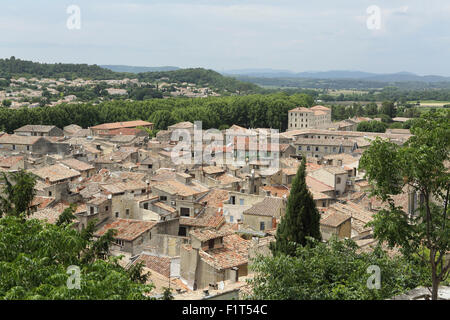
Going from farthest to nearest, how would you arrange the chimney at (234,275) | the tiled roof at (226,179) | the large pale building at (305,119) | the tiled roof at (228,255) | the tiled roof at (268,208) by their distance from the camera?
the large pale building at (305,119) → the tiled roof at (226,179) → the tiled roof at (268,208) → the tiled roof at (228,255) → the chimney at (234,275)

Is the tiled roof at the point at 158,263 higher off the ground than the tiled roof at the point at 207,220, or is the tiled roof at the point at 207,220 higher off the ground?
the tiled roof at the point at 158,263

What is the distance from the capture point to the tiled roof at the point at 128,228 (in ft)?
70.5

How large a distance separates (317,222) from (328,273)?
23.5 ft

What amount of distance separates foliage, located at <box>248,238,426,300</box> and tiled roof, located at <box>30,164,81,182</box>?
24.7 metres

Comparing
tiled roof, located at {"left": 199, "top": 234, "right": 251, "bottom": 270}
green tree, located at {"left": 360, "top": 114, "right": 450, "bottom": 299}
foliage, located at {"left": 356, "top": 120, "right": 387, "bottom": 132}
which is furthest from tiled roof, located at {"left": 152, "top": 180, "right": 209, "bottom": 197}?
foliage, located at {"left": 356, "top": 120, "right": 387, "bottom": 132}

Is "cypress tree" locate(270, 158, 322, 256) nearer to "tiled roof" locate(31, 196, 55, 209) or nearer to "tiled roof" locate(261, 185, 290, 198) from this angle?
"tiled roof" locate(261, 185, 290, 198)

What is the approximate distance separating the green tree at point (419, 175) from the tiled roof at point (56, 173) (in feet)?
87.4

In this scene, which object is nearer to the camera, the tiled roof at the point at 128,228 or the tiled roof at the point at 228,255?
the tiled roof at the point at 228,255

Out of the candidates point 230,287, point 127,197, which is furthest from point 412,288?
point 127,197

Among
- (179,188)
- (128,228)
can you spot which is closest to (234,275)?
(128,228)

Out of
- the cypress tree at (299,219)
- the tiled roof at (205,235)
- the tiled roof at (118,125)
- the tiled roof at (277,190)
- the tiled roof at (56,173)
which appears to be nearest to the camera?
the tiled roof at (205,235)

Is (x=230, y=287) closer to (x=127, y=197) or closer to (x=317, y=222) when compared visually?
(x=317, y=222)

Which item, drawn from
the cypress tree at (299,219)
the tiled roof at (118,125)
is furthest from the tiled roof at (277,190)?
the tiled roof at (118,125)

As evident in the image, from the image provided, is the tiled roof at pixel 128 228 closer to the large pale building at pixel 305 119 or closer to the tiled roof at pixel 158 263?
the tiled roof at pixel 158 263
